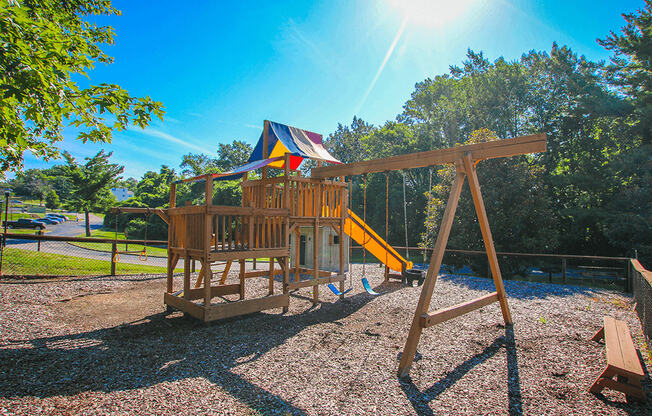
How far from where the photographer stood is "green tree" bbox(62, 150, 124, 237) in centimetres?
2605

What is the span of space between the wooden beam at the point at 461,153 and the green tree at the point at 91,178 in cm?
2709

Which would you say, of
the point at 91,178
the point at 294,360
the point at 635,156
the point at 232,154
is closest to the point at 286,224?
the point at 294,360

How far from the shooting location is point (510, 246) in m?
14.6

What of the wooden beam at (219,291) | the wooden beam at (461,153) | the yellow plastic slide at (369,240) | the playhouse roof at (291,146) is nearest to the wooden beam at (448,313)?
the wooden beam at (461,153)

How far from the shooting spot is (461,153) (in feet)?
16.9

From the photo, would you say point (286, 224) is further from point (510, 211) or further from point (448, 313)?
point (510, 211)

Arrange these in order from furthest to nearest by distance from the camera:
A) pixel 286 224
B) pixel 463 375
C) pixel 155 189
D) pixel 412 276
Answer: pixel 155 189 → pixel 412 276 → pixel 286 224 → pixel 463 375

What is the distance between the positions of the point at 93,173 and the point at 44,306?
23850mm

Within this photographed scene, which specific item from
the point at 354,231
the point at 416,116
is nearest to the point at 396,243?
the point at 416,116

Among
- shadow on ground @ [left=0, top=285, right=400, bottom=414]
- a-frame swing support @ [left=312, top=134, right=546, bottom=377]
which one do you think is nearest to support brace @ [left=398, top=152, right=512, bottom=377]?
a-frame swing support @ [left=312, top=134, right=546, bottom=377]

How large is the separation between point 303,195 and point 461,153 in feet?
12.6

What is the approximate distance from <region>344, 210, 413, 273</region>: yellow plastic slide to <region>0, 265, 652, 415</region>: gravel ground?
9.17 ft

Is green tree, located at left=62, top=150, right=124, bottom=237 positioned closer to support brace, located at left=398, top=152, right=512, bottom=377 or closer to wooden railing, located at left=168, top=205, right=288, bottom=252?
wooden railing, located at left=168, top=205, right=288, bottom=252

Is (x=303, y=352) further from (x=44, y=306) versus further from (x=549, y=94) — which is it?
(x=549, y=94)
